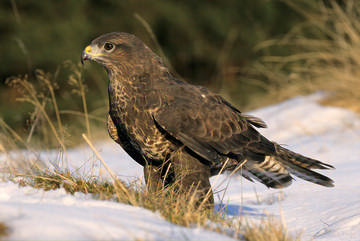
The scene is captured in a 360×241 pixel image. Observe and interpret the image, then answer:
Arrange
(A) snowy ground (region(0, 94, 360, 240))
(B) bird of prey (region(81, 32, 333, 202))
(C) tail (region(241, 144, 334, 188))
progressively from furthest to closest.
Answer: (C) tail (region(241, 144, 334, 188)) < (B) bird of prey (region(81, 32, 333, 202)) < (A) snowy ground (region(0, 94, 360, 240))

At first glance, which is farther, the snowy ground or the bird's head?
the bird's head

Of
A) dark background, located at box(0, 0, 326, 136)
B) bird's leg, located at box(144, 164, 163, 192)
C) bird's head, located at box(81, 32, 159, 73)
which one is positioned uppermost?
dark background, located at box(0, 0, 326, 136)

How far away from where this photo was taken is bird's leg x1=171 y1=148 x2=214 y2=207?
3.15 meters

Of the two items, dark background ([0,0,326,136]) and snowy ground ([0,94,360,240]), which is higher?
dark background ([0,0,326,136])

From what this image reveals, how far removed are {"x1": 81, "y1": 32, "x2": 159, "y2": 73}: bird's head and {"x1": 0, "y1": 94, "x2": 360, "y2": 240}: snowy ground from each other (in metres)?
0.69

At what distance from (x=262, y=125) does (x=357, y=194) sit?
0.94m

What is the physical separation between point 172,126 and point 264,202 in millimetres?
1457

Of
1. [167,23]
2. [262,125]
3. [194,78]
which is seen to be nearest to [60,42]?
[167,23]

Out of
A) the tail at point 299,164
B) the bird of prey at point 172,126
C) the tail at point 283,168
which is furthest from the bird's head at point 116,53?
the tail at point 299,164

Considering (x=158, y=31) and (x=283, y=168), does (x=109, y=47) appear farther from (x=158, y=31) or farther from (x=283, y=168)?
(x=158, y=31)

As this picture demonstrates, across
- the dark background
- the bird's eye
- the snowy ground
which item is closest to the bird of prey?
the bird's eye

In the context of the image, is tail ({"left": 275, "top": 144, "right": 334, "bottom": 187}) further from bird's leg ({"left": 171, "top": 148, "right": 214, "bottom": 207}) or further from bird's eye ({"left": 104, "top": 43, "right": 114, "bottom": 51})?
bird's eye ({"left": 104, "top": 43, "right": 114, "bottom": 51})

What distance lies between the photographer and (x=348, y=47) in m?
7.05

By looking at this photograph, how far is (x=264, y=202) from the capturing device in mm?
4090
